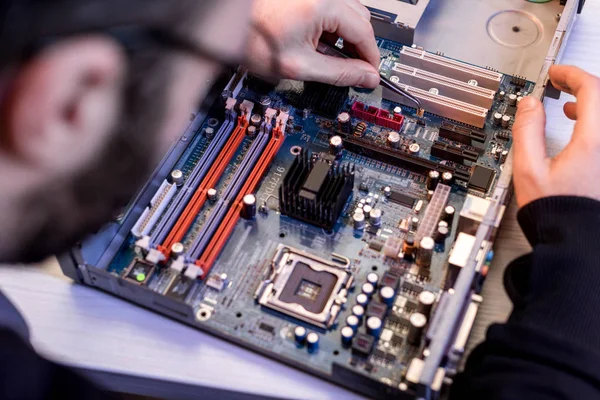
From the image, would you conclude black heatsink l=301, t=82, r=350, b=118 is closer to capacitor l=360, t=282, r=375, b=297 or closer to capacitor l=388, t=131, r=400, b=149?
capacitor l=388, t=131, r=400, b=149

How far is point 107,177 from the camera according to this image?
155cm

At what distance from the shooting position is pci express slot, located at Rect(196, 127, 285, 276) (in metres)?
2.52

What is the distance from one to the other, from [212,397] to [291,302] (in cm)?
41

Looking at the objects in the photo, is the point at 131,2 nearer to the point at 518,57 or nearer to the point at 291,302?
the point at 291,302

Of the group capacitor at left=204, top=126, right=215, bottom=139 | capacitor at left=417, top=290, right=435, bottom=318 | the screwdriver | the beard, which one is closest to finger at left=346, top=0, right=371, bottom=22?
the screwdriver

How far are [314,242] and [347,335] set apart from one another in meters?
0.42

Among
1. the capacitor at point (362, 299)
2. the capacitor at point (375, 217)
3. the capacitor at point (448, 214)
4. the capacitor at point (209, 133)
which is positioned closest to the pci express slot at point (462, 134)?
the capacitor at point (448, 214)

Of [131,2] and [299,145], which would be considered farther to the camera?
[299,145]

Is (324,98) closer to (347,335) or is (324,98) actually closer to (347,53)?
(347,53)

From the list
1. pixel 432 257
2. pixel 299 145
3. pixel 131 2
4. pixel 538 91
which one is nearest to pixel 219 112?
pixel 299 145

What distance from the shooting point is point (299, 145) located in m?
2.83

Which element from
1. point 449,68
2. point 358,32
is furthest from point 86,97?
point 449,68

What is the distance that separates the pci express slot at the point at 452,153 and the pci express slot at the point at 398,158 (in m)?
A: 0.04

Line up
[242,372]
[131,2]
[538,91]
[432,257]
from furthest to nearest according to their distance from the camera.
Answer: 1. [538,91]
2. [432,257]
3. [242,372]
4. [131,2]
